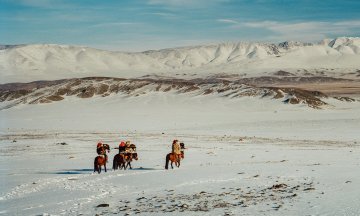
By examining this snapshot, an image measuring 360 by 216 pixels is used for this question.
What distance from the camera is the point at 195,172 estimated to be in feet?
67.5

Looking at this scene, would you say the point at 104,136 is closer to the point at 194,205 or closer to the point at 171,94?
the point at 194,205

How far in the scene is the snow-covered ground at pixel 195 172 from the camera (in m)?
14.0

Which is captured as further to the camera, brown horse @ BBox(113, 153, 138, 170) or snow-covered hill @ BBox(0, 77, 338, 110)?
snow-covered hill @ BBox(0, 77, 338, 110)

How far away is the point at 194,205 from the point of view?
13984mm

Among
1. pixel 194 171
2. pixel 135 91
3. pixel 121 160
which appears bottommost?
pixel 194 171

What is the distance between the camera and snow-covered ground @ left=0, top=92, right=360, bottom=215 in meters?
14.0

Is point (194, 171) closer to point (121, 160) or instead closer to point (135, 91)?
point (121, 160)

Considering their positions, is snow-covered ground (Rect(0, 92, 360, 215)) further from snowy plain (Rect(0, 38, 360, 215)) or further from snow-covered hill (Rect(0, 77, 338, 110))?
snow-covered hill (Rect(0, 77, 338, 110))

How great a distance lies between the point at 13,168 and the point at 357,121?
40880 mm

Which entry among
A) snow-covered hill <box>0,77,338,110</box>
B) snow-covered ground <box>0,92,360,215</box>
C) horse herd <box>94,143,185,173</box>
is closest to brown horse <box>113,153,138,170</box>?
horse herd <box>94,143,185,173</box>

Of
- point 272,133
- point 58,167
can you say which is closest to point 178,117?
point 272,133

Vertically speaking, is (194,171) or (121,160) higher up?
(121,160)

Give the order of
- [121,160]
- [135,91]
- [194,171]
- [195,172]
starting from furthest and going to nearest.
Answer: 1. [135,91]
2. [121,160]
3. [194,171]
4. [195,172]

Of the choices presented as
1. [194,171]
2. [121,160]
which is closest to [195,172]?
[194,171]
